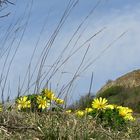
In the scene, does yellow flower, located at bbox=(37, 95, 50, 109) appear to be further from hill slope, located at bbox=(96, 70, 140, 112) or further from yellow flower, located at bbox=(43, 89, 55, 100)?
hill slope, located at bbox=(96, 70, 140, 112)

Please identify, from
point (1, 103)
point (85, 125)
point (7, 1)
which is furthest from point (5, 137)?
point (7, 1)

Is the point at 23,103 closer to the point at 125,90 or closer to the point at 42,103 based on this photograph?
the point at 42,103

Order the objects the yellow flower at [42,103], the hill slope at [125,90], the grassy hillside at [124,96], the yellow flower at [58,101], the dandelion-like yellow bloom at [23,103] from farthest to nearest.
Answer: the hill slope at [125,90], the grassy hillside at [124,96], the dandelion-like yellow bloom at [23,103], the yellow flower at [42,103], the yellow flower at [58,101]

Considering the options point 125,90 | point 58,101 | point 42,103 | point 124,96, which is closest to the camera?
point 58,101

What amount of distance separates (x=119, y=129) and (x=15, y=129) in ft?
4.47

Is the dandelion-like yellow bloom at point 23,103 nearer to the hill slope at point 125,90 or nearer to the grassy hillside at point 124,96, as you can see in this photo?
the grassy hillside at point 124,96

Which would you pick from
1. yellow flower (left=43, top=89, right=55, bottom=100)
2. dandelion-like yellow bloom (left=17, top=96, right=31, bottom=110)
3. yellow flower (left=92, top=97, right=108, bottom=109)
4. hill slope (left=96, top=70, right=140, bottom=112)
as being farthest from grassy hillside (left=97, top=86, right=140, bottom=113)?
yellow flower (left=43, top=89, right=55, bottom=100)

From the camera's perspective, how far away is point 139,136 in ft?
16.5

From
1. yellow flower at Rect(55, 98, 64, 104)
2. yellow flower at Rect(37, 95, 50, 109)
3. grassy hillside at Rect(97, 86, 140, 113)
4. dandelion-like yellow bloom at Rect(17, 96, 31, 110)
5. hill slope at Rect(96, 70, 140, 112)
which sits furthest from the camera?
hill slope at Rect(96, 70, 140, 112)

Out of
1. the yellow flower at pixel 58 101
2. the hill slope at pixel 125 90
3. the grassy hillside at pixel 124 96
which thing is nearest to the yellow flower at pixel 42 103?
the yellow flower at pixel 58 101

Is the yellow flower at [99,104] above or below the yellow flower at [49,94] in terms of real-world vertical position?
below

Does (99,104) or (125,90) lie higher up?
(125,90)

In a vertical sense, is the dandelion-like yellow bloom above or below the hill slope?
below

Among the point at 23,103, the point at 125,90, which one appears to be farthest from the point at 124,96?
the point at 23,103
